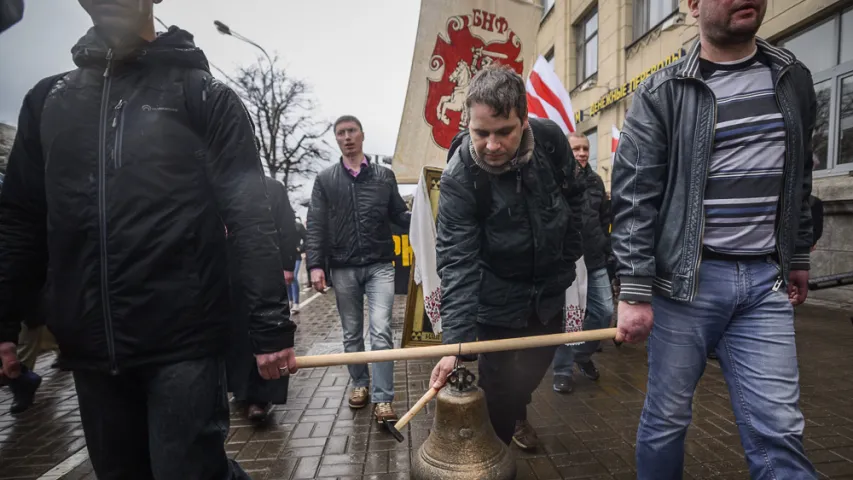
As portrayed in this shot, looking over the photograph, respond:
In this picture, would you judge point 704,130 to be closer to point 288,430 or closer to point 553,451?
point 553,451

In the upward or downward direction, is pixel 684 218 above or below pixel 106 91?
below

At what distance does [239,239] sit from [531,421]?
8.78 feet

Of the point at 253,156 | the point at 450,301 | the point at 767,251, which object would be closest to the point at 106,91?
the point at 253,156

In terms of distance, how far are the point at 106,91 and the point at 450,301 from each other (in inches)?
59.3

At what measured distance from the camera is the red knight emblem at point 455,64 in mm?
4953

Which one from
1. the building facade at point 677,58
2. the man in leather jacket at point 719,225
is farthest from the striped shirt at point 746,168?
the building facade at point 677,58

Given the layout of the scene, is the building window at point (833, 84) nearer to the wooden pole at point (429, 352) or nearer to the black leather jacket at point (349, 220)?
the black leather jacket at point (349, 220)

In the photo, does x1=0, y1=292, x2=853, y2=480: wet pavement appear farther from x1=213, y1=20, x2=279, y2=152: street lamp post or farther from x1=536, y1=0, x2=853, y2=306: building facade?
x1=213, y1=20, x2=279, y2=152: street lamp post

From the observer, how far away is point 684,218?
1926 mm

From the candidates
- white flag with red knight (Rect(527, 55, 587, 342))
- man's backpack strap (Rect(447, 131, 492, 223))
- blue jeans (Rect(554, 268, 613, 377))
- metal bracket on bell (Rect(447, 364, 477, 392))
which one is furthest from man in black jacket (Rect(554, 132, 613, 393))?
metal bracket on bell (Rect(447, 364, 477, 392))

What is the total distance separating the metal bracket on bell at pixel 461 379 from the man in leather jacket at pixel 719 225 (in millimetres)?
653

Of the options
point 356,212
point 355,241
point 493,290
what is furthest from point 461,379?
point 356,212

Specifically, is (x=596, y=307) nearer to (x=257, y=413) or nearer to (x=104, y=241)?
(x=257, y=413)

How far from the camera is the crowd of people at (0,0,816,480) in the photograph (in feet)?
5.44
